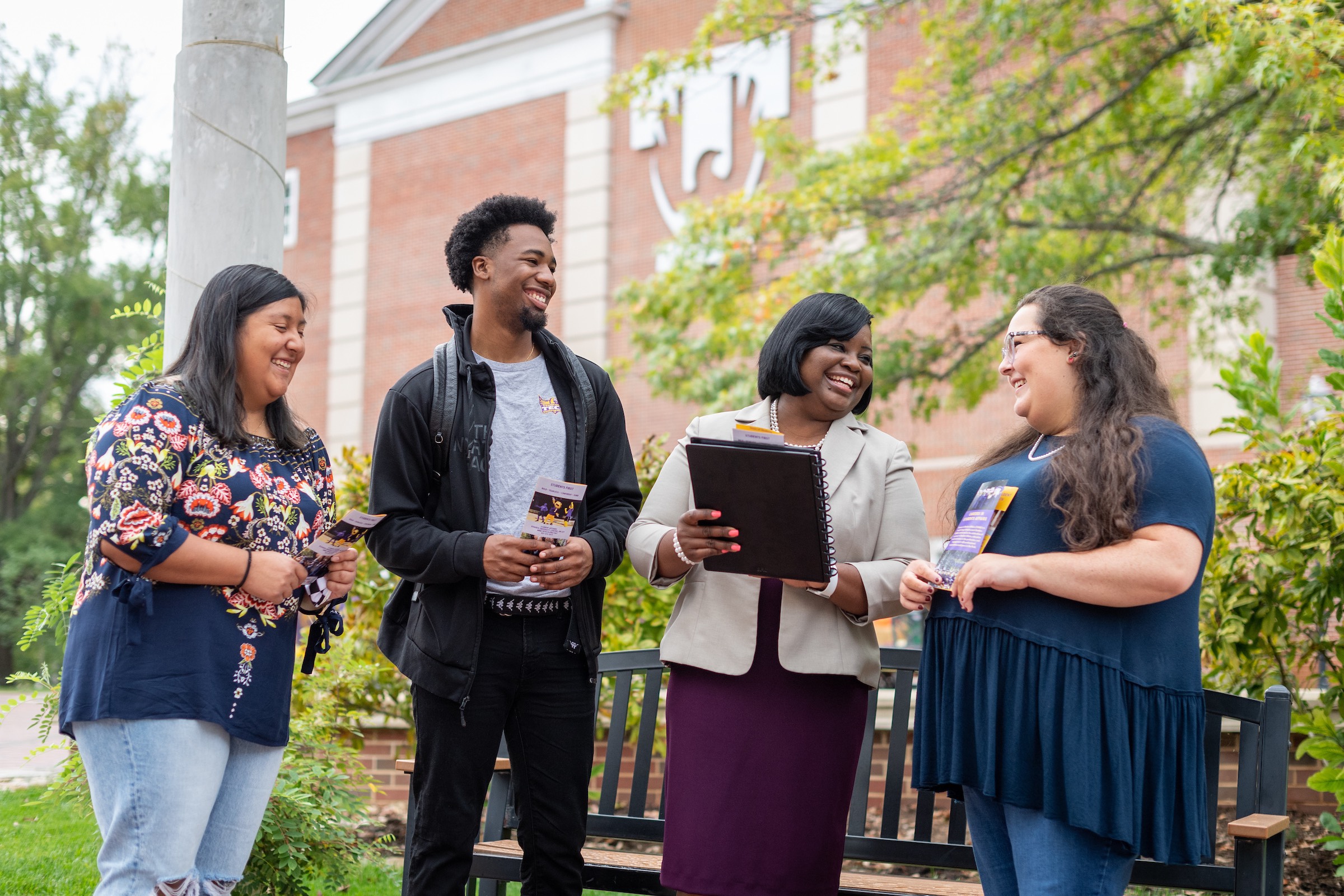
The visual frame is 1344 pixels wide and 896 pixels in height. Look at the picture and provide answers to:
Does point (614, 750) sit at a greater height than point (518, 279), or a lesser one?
lesser

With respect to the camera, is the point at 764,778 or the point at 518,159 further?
the point at 518,159

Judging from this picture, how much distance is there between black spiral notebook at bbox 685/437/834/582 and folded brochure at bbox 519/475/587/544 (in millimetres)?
317

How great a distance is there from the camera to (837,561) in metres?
3.29

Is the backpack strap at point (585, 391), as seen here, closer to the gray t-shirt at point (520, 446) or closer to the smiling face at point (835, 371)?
the gray t-shirt at point (520, 446)

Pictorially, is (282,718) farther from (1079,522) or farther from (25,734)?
(25,734)

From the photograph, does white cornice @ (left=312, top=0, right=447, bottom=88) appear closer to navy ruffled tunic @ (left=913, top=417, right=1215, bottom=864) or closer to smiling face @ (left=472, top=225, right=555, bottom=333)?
smiling face @ (left=472, top=225, right=555, bottom=333)

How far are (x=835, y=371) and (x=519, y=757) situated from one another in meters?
1.40

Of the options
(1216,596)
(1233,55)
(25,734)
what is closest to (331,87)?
(25,734)

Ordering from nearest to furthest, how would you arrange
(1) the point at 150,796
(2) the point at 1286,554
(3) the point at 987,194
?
(1) the point at 150,796 → (2) the point at 1286,554 → (3) the point at 987,194

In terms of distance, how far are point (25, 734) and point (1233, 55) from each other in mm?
10778

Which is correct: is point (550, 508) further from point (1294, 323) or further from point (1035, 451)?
point (1294, 323)

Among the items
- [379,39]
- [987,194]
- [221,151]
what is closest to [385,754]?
[221,151]

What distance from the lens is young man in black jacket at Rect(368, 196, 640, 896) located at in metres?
3.27

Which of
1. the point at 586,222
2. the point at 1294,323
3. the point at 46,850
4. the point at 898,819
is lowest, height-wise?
the point at 46,850
